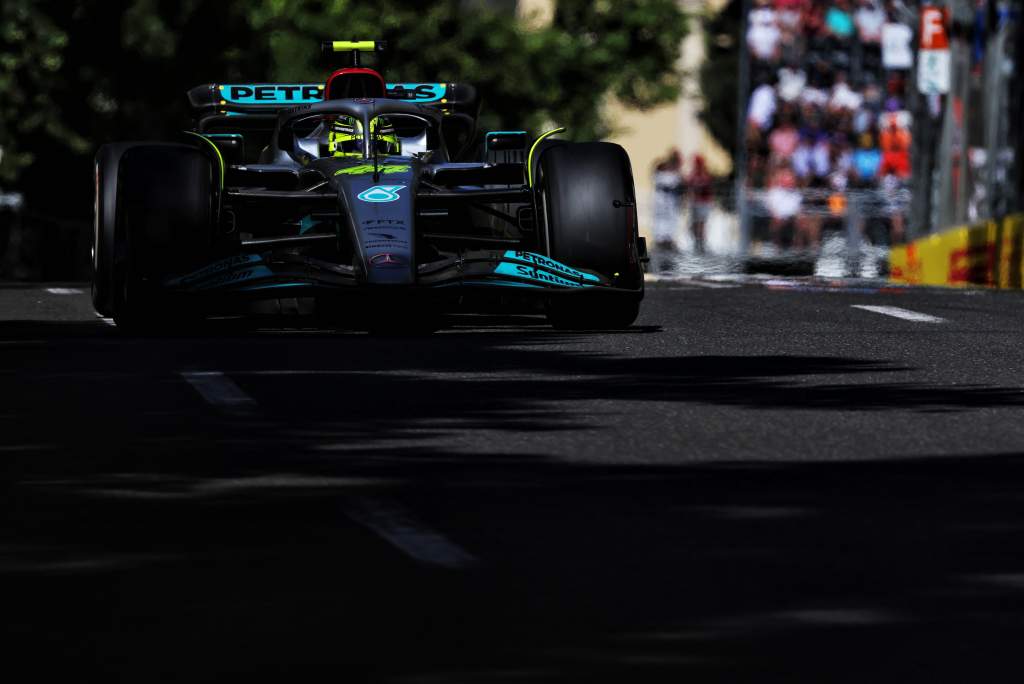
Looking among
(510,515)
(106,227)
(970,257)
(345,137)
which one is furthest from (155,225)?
(970,257)

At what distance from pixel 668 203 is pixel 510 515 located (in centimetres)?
4400

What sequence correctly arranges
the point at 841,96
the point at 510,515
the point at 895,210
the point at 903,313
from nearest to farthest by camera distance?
the point at 510,515 → the point at 903,313 → the point at 895,210 → the point at 841,96

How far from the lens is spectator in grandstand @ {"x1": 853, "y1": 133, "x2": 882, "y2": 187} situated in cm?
4981

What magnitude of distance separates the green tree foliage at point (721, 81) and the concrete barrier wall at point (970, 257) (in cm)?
4739

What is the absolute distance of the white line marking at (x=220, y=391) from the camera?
36.6ft

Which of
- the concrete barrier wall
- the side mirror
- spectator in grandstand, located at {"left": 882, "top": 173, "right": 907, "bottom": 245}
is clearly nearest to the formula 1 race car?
the side mirror

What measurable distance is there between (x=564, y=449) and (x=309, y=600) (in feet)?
9.85

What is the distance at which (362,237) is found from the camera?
15047mm

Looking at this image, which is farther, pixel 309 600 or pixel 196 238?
pixel 196 238

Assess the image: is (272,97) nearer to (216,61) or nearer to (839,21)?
(839,21)

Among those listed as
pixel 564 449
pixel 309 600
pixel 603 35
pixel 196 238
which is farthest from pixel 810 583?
pixel 603 35

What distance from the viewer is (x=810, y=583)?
7.04 meters

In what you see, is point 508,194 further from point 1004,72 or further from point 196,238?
point 1004,72

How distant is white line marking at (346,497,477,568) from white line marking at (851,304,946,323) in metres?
8.71
